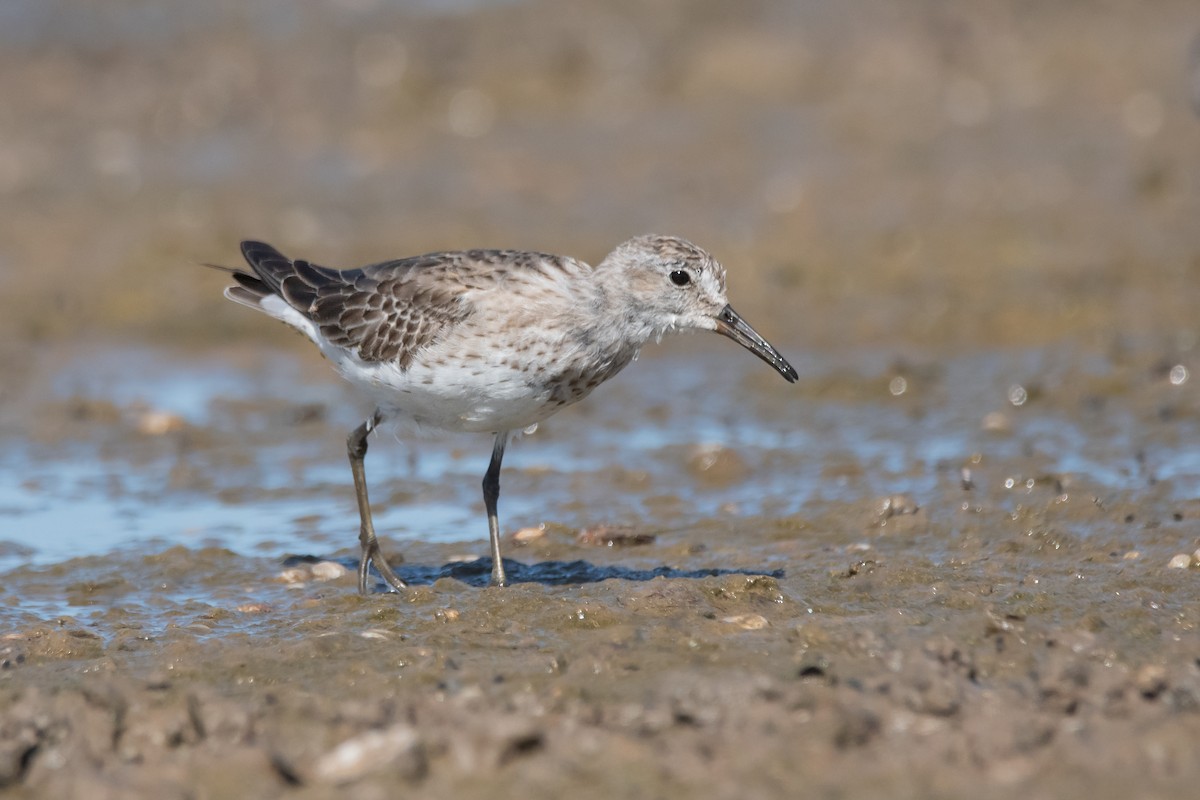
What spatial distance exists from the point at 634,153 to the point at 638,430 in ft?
16.0

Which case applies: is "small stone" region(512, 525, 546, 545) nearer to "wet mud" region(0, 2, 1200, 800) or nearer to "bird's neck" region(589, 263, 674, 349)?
"wet mud" region(0, 2, 1200, 800)

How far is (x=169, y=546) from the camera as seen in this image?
8633mm

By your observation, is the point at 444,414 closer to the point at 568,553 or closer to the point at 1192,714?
the point at 568,553

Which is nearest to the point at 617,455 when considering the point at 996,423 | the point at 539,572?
the point at 539,572

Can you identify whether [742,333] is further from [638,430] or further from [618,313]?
[638,430]

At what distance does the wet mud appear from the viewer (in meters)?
5.46

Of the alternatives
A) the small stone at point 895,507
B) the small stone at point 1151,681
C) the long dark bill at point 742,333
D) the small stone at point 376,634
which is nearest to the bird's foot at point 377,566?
the small stone at point 376,634

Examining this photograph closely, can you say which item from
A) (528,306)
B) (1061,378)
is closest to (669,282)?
(528,306)

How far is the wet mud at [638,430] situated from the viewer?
5461 millimetres

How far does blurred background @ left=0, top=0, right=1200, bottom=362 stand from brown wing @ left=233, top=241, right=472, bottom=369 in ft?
14.7

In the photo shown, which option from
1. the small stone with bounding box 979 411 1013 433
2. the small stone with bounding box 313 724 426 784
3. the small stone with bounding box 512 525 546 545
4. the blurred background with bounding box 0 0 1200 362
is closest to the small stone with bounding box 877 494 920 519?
the small stone with bounding box 979 411 1013 433

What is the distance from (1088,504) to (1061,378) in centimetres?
269

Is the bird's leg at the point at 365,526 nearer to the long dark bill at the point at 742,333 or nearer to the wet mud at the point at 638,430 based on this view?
the wet mud at the point at 638,430

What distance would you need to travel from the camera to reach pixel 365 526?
7.91 metres
